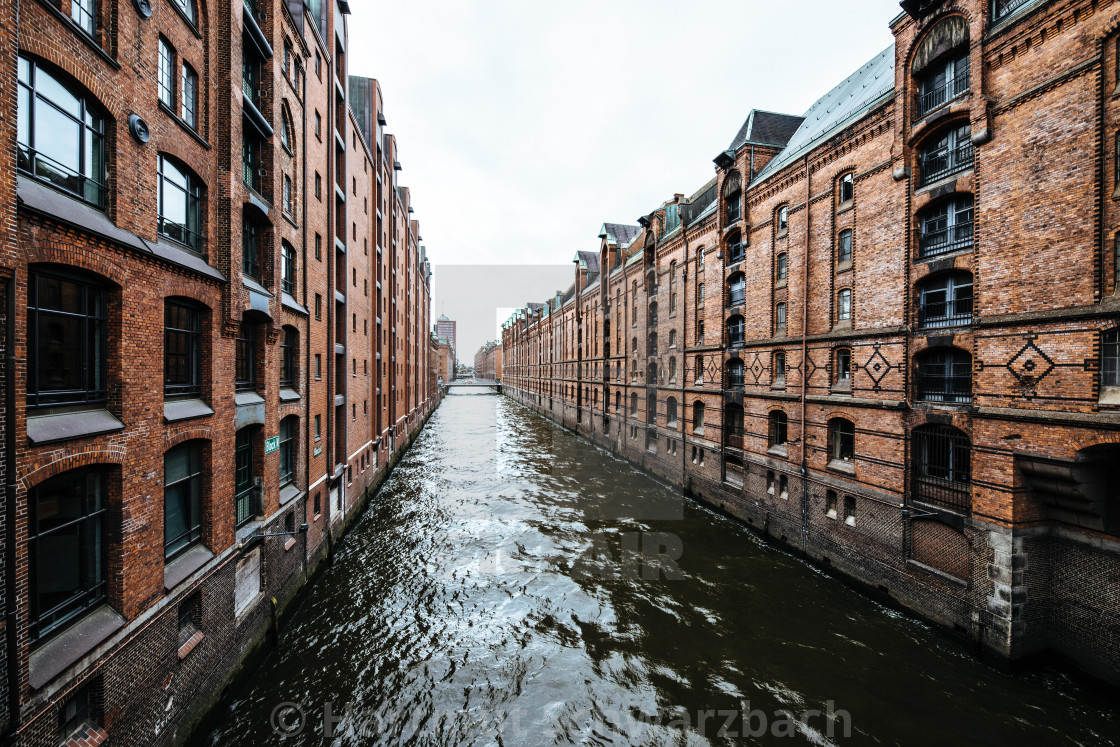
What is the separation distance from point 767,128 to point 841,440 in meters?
12.8

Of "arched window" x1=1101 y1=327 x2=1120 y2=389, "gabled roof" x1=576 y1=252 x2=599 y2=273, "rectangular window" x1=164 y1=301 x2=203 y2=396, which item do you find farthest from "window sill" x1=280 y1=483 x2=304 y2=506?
"gabled roof" x1=576 y1=252 x2=599 y2=273

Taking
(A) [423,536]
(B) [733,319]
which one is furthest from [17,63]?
(B) [733,319]

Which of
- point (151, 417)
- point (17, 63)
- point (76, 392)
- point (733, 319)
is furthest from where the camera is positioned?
point (733, 319)

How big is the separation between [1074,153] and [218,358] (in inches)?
639

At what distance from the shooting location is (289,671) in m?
9.37

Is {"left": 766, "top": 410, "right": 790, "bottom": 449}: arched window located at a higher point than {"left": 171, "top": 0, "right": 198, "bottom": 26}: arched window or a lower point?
lower

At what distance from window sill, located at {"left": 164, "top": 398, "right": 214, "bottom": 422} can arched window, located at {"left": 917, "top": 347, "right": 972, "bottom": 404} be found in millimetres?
15434

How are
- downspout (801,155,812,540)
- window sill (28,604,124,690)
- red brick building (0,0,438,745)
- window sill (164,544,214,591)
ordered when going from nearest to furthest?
window sill (28,604,124,690) < red brick building (0,0,438,745) < window sill (164,544,214,591) < downspout (801,155,812,540)

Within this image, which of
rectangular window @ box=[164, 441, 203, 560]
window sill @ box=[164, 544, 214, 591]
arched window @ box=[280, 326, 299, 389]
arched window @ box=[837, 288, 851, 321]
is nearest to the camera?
window sill @ box=[164, 544, 214, 591]

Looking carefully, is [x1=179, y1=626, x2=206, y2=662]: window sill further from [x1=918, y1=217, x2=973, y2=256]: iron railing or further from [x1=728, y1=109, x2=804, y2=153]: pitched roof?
[x1=728, y1=109, x2=804, y2=153]: pitched roof

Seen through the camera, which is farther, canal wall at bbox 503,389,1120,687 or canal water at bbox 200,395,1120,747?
canal wall at bbox 503,389,1120,687

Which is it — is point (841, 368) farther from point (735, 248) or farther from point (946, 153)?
point (735, 248)

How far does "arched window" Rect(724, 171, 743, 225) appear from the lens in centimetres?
1850

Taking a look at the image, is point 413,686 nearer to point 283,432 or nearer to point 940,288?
point 283,432
